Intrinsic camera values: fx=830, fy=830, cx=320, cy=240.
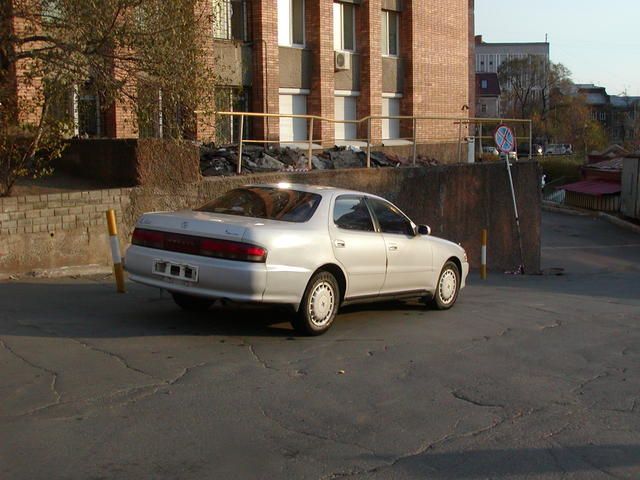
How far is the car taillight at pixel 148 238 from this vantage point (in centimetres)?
843

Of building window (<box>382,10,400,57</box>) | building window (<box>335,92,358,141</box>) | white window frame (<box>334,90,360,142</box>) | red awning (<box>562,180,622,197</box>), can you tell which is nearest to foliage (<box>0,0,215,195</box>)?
white window frame (<box>334,90,360,142</box>)

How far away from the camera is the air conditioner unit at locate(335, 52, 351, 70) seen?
86.8ft

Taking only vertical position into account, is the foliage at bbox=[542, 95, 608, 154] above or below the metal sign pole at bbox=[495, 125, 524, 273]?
above

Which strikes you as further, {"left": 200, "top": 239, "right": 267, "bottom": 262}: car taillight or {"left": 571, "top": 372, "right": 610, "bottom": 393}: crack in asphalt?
{"left": 200, "top": 239, "right": 267, "bottom": 262}: car taillight

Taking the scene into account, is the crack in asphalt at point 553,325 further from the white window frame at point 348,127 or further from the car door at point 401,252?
the white window frame at point 348,127

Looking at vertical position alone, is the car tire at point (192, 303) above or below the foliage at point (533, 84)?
below

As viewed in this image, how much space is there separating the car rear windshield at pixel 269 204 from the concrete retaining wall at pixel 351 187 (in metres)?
3.74

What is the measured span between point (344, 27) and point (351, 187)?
11.4 m

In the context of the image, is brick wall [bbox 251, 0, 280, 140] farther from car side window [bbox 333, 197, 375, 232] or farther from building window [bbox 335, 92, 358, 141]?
car side window [bbox 333, 197, 375, 232]

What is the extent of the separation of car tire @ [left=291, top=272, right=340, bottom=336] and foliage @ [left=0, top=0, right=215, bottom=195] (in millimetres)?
4981

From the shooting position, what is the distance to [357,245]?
29.7 feet

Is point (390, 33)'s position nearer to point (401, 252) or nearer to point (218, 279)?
point (401, 252)

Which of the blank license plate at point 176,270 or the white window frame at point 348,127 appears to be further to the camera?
the white window frame at point 348,127

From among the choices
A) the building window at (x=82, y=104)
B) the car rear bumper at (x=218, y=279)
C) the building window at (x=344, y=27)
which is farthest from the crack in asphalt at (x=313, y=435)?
the building window at (x=344, y=27)
